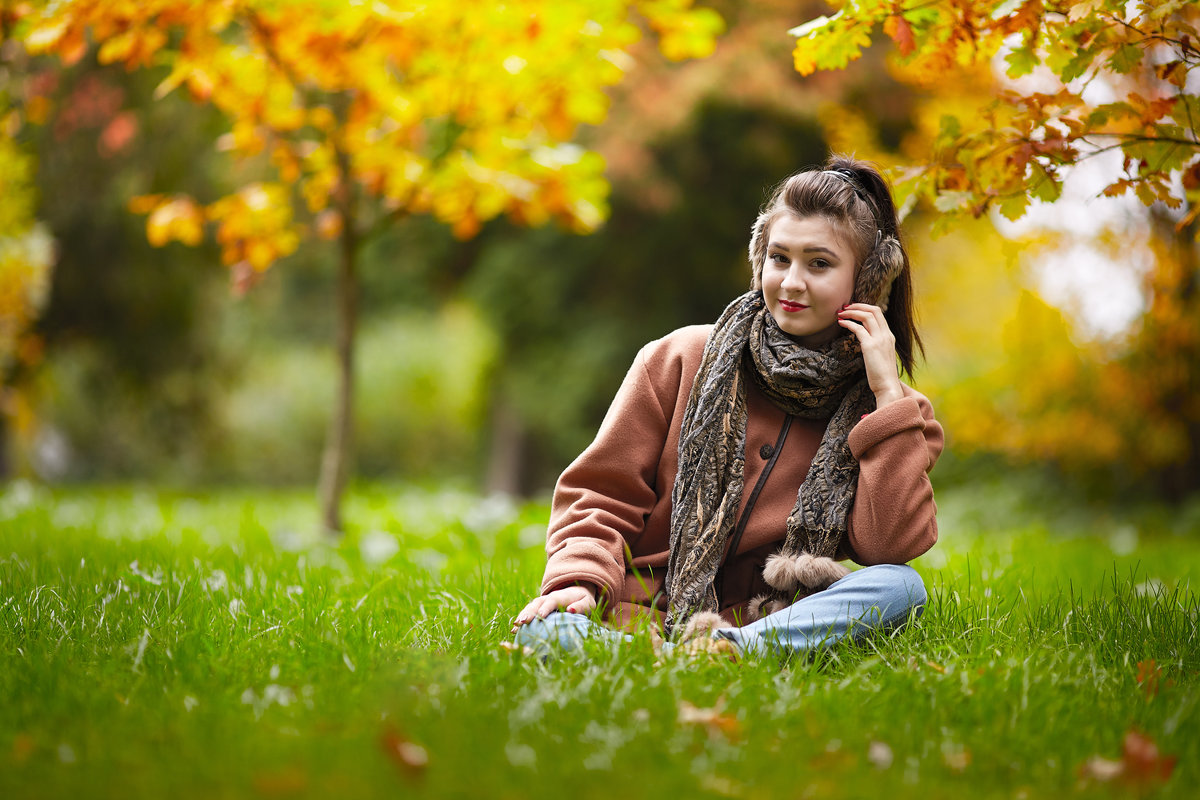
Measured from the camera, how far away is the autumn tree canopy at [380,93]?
13.6 feet

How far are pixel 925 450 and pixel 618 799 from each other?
4.42 ft


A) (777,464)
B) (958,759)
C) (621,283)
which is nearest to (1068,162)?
(777,464)

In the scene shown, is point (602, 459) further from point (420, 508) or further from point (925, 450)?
point (420, 508)

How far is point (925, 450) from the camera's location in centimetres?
255

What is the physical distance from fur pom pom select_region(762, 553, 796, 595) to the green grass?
22 cm

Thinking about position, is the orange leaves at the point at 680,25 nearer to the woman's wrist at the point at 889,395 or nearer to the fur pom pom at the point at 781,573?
the woman's wrist at the point at 889,395

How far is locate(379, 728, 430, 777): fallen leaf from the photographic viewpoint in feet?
5.45

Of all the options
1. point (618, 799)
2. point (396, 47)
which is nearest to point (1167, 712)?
point (618, 799)

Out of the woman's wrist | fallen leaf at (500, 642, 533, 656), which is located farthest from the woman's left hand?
fallen leaf at (500, 642, 533, 656)

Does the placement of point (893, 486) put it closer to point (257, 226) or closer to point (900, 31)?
point (900, 31)

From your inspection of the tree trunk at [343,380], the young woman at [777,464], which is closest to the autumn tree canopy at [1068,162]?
the young woman at [777,464]

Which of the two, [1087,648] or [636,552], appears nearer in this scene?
[1087,648]

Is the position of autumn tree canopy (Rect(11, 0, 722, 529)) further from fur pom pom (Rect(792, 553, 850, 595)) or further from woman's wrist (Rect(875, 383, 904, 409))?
fur pom pom (Rect(792, 553, 850, 595))

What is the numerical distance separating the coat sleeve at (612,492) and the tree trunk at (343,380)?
293 cm
